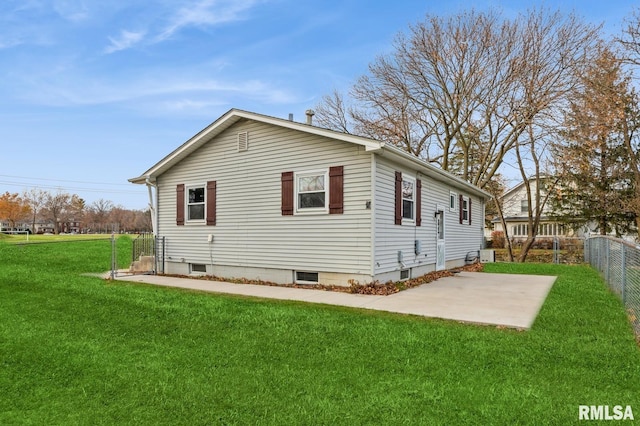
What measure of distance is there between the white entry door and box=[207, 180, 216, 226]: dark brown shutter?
22.6 feet

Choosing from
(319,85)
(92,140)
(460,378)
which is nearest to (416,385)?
(460,378)

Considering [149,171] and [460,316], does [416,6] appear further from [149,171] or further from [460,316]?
[460,316]

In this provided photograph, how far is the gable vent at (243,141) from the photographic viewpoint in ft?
35.4

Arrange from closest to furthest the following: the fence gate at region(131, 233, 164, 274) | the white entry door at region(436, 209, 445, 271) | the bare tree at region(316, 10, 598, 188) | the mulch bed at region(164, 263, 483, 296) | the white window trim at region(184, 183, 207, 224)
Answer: the mulch bed at region(164, 263, 483, 296)
the white window trim at region(184, 183, 207, 224)
the fence gate at region(131, 233, 164, 274)
the white entry door at region(436, 209, 445, 271)
the bare tree at region(316, 10, 598, 188)

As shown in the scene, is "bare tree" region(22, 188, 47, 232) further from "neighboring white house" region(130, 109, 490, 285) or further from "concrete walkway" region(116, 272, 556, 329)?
"concrete walkway" region(116, 272, 556, 329)

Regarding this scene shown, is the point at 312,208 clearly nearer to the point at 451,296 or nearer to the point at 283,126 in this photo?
the point at 283,126

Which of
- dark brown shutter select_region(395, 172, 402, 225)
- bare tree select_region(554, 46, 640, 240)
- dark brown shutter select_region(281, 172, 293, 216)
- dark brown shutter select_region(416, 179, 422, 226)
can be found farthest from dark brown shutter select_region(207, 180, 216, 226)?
bare tree select_region(554, 46, 640, 240)

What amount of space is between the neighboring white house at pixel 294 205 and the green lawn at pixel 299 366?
2.84 metres

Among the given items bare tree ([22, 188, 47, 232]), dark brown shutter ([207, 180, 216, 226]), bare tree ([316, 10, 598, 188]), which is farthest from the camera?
bare tree ([22, 188, 47, 232])

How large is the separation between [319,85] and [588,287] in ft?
63.3

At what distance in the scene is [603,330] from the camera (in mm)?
5289

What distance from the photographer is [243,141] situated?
35.7ft

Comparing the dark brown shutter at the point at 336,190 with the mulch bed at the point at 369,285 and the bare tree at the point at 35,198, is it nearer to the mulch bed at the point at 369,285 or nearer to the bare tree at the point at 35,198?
the mulch bed at the point at 369,285

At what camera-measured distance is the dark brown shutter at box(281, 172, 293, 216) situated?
32.4 ft
